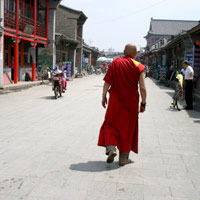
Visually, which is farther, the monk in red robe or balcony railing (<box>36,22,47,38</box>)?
balcony railing (<box>36,22,47,38</box>)

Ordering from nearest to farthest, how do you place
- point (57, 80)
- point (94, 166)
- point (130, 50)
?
point (94, 166), point (130, 50), point (57, 80)

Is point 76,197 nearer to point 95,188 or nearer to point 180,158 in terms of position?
point 95,188

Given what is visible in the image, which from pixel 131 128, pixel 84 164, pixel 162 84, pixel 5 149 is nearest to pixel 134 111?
pixel 131 128

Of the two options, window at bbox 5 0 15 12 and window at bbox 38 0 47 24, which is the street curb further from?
window at bbox 38 0 47 24

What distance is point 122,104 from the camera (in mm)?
4551

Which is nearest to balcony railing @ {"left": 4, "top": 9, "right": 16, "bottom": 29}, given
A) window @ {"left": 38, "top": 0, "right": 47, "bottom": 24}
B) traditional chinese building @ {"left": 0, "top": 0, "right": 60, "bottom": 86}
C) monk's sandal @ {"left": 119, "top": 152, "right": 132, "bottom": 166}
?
traditional chinese building @ {"left": 0, "top": 0, "right": 60, "bottom": 86}

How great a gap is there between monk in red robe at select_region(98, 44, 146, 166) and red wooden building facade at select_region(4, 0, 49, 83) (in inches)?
516

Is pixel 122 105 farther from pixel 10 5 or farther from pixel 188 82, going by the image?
pixel 10 5

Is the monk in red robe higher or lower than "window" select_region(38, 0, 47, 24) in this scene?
A: lower

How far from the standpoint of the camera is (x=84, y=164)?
4.62m

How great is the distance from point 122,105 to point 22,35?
15269 mm

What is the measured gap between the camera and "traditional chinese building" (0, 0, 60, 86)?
1764 centimetres

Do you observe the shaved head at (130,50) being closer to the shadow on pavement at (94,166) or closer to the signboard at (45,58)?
the shadow on pavement at (94,166)

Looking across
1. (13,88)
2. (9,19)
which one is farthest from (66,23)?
(13,88)
